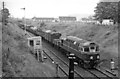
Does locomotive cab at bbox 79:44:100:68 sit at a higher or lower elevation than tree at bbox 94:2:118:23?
lower

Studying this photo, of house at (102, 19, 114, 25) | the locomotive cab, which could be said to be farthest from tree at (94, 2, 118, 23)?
the locomotive cab

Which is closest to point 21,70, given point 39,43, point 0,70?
point 0,70

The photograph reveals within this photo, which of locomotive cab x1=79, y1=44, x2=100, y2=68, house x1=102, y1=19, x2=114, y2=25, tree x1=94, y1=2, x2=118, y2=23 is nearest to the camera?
locomotive cab x1=79, y1=44, x2=100, y2=68

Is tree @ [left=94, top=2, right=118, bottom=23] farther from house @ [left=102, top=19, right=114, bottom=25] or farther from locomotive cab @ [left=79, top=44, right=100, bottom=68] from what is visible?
locomotive cab @ [left=79, top=44, right=100, bottom=68]

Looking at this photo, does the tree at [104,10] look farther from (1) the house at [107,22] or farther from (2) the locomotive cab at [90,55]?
(2) the locomotive cab at [90,55]

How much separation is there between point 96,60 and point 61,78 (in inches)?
233

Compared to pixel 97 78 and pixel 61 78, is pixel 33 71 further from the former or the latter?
pixel 97 78

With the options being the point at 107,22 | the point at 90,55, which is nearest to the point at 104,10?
the point at 107,22

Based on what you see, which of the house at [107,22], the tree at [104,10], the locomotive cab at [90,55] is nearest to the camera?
the locomotive cab at [90,55]

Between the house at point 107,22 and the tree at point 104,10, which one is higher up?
the tree at point 104,10

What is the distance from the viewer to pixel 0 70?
43.7 ft

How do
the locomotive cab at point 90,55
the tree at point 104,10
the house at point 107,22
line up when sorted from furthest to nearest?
the house at point 107,22, the tree at point 104,10, the locomotive cab at point 90,55

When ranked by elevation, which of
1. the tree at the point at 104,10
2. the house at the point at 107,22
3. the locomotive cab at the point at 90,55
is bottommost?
the locomotive cab at the point at 90,55

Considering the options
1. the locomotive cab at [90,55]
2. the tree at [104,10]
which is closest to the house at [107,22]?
the tree at [104,10]
